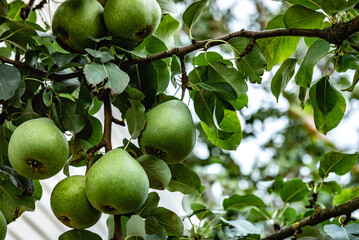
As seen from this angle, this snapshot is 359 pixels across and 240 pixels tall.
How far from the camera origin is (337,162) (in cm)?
155

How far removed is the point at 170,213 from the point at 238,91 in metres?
0.34

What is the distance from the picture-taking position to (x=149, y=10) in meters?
1.05

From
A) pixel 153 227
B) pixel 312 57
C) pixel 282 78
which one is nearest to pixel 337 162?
pixel 282 78

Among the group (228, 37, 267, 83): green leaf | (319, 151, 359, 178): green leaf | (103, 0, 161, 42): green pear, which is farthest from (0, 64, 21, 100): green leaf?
(319, 151, 359, 178): green leaf

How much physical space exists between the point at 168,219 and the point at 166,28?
1.75 feet

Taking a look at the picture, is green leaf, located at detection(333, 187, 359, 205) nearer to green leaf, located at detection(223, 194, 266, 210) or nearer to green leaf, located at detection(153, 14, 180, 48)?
green leaf, located at detection(223, 194, 266, 210)

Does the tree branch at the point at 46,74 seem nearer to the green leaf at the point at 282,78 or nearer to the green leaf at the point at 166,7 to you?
the green leaf at the point at 166,7

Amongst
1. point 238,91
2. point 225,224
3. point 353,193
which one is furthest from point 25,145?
point 353,193

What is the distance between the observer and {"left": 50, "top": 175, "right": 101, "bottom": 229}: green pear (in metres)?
0.90

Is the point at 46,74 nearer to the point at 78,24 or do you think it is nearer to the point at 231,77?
the point at 78,24

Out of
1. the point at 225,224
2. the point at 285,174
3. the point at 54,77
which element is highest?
the point at 54,77

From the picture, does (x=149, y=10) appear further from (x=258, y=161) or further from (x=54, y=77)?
(x=258, y=161)

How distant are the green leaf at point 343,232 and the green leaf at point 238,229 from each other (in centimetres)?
25

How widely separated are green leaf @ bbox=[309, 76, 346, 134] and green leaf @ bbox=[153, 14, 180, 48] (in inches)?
16.4
